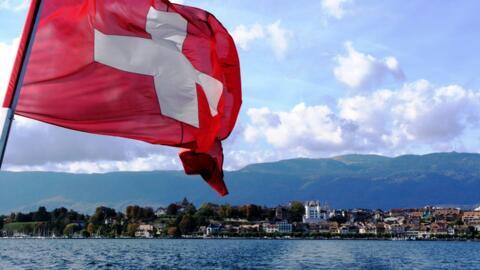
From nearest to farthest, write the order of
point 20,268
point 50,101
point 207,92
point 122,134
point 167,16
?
point 50,101
point 122,134
point 167,16
point 207,92
point 20,268

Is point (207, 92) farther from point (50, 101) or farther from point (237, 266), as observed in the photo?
point (237, 266)

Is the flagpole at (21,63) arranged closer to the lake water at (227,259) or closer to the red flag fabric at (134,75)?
the red flag fabric at (134,75)

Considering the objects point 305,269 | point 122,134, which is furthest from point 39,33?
point 305,269

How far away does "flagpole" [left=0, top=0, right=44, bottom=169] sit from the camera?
19.3 feet

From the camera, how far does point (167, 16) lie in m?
7.72

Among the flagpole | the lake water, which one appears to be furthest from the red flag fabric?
the lake water

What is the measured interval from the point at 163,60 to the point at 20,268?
58517mm

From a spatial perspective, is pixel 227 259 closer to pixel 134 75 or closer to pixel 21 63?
pixel 134 75

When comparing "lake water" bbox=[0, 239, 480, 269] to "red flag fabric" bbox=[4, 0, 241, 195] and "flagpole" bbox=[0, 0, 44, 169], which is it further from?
"flagpole" bbox=[0, 0, 44, 169]

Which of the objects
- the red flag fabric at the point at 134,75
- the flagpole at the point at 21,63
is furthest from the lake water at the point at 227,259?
the flagpole at the point at 21,63

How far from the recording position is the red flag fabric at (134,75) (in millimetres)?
6703

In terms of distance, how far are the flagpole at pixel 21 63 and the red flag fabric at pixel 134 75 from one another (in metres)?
0.04

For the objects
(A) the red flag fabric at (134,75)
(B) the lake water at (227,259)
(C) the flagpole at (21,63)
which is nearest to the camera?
(C) the flagpole at (21,63)

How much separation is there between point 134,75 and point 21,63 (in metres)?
1.47
